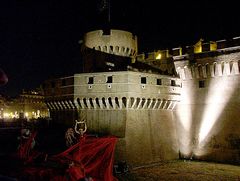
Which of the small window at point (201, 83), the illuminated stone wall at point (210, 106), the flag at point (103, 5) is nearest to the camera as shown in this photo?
the illuminated stone wall at point (210, 106)

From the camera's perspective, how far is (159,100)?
25.7 m

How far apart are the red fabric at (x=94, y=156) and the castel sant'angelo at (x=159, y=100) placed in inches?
375

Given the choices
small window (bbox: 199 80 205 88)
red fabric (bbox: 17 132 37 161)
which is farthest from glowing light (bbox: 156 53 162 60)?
red fabric (bbox: 17 132 37 161)

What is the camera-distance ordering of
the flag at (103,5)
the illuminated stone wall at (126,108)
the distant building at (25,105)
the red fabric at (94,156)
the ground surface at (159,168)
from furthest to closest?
the distant building at (25,105) → the flag at (103,5) → the illuminated stone wall at (126,108) → the ground surface at (159,168) → the red fabric at (94,156)

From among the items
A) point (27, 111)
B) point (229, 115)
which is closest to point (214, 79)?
point (229, 115)

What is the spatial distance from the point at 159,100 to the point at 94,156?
13.1 meters

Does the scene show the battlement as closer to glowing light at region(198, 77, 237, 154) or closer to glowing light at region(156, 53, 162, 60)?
glowing light at region(156, 53, 162, 60)

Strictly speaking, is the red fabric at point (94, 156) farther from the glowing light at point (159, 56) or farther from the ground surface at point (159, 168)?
the glowing light at point (159, 56)

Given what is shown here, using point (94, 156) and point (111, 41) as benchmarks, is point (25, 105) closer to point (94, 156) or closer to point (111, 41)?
point (111, 41)

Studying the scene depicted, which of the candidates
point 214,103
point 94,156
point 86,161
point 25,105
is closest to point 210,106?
point 214,103

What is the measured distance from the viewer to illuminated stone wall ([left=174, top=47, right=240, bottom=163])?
82.2 feet

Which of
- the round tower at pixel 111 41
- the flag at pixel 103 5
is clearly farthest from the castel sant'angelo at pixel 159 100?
the flag at pixel 103 5

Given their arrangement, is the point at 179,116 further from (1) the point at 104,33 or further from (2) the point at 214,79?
(1) the point at 104,33

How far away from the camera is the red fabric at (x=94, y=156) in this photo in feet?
43.4
